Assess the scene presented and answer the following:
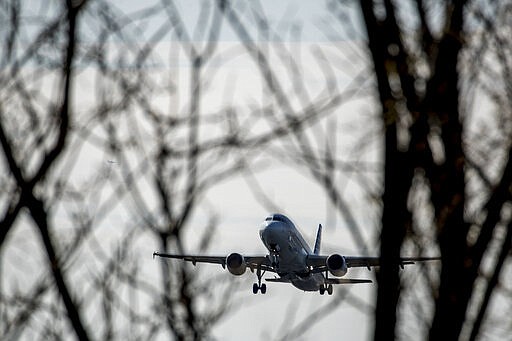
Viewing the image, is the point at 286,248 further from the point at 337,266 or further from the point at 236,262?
the point at 236,262

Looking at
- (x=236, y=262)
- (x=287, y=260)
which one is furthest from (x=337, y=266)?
(x=236, y=262)

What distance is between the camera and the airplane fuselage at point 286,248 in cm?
5416

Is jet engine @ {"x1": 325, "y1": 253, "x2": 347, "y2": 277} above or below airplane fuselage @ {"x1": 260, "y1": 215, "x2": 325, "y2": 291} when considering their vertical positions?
below

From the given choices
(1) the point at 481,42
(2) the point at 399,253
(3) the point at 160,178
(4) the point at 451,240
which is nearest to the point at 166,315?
(3) the point at 160,178

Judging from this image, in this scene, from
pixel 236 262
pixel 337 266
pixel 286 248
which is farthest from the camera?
pixel 236 262

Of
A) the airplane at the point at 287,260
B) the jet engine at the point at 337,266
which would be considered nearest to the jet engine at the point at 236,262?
the airplane at the point at 287,260

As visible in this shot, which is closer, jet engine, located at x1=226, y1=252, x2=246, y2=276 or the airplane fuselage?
the airplane fuselage

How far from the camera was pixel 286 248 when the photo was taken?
180 feet

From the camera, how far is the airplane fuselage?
54.2 m

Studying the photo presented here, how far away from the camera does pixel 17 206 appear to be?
7.67 m

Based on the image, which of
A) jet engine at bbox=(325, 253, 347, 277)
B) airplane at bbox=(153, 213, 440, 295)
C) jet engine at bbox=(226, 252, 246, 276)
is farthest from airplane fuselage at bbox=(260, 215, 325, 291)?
jet engine at bbox=(325, 253, 347, 277)

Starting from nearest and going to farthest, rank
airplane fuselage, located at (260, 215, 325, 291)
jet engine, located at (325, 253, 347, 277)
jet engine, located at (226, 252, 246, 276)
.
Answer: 1. airplane fuselage, located at (260, 215, 325, 291)
2. jet engine, located at (325, 253, 347, 277)
3. jet engine, located at (226, 252, 246, 276)

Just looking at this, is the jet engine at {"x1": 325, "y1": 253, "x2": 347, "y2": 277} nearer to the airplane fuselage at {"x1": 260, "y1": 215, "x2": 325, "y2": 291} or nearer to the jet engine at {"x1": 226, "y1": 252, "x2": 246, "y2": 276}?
the airplane fuselage at {"x1": 260, "y1": 215, "x2": 325, "y2": 291}

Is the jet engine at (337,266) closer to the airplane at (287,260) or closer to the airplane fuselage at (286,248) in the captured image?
the airplane at (287,260)
